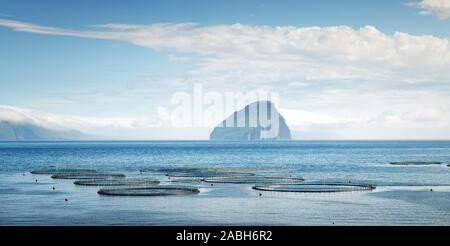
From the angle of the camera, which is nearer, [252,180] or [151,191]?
[151,191]

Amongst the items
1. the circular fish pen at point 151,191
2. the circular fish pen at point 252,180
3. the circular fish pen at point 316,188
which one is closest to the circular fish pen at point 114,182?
the circular fish pen at point 151,191

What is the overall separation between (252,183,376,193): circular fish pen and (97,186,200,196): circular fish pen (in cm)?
1264

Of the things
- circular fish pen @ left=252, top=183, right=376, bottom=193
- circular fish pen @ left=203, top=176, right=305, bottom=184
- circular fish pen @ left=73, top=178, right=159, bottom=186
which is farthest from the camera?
circular fish pen @ left=203, top=176, right=305, bottom=184

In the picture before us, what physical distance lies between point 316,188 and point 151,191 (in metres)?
27.6

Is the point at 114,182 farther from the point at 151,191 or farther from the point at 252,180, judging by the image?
the point at 252,180

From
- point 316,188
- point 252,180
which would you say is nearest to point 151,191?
point 316,188

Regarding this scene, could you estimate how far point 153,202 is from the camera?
73438 millimetres

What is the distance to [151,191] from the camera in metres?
86.2

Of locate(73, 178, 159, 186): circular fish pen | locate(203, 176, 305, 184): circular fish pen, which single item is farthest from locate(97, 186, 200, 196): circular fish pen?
locate(203, 176, 305, 184): circular fish pen

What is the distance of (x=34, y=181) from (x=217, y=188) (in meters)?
39.6

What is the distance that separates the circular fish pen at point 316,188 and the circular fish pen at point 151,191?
1264 centimetres

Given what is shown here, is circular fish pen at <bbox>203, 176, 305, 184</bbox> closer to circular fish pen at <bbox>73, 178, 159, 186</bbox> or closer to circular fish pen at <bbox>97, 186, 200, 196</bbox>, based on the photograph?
circular fish pen at <bbox>73, 178, 159, 186</bbox>

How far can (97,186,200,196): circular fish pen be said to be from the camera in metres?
Result: 81.8

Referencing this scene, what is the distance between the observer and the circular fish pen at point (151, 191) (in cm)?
8175
